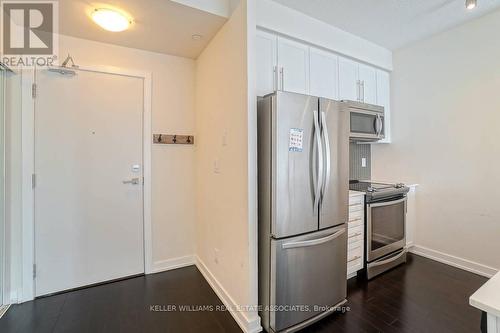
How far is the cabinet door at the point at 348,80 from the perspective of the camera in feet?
8.89

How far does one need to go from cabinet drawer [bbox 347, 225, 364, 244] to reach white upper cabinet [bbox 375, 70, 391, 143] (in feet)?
4.98

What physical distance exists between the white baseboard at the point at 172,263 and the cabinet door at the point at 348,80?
2652mm

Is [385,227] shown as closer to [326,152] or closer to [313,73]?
[326,152]

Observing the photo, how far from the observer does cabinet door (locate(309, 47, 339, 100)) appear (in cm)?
244

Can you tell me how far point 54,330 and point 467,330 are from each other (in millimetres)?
3135

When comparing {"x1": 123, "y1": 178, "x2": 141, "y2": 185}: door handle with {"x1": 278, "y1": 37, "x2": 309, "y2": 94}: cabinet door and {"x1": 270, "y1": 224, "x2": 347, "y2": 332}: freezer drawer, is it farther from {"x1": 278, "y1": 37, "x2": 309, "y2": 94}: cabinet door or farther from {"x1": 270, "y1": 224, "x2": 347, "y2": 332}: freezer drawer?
{"x1": 278, "y1": 37, "x2": 309, "y2": 94}: cabinet door

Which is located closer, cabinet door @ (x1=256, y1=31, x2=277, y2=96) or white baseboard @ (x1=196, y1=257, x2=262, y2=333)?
white baseboard @ (x1=196, y1=257, x2=262, y2=333)

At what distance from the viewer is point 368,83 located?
3033mm

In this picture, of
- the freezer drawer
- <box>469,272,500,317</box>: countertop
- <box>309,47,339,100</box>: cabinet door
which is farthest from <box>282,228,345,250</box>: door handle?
A: <box>309,47,339,100</box>: cabinet door

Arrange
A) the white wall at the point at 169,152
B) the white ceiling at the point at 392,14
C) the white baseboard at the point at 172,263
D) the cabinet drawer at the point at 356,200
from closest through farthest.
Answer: the white ceiling at the point at 392,14
the cabinet drawer at the point at 356,200
the white wall at the point at 169,152
the white baseboard at the point at 172,263

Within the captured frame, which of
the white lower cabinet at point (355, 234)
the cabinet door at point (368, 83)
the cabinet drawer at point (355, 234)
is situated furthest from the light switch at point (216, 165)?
the cabinet door at point (368, 83)

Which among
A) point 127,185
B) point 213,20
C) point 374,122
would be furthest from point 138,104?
point 374,122

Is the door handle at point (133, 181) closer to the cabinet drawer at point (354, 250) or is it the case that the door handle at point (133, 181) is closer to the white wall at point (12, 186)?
the white wall at point (12, 186)

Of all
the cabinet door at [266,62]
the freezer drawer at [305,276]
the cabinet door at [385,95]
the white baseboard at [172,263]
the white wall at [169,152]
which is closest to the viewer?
the freezer drawer at [305,276]
